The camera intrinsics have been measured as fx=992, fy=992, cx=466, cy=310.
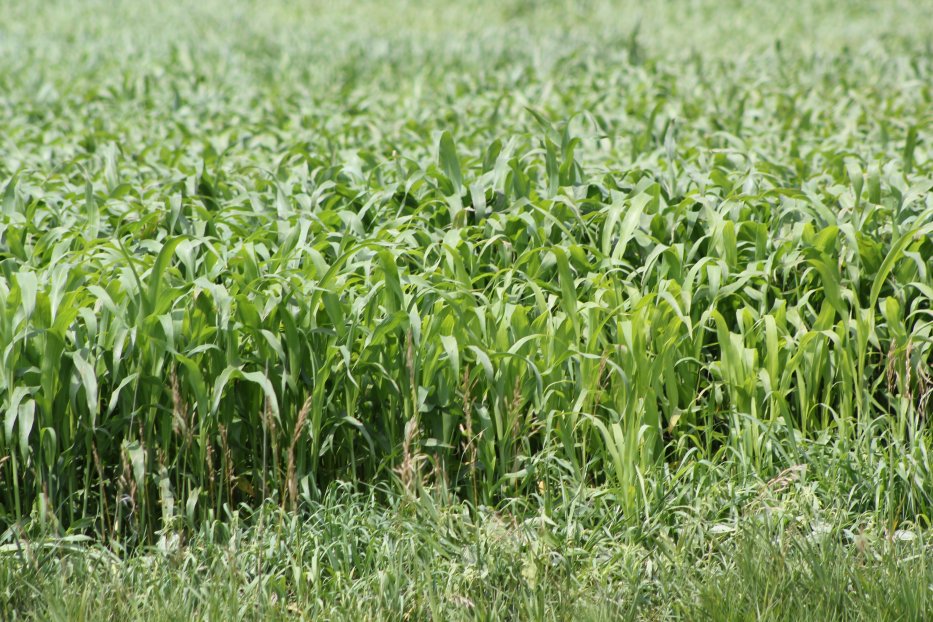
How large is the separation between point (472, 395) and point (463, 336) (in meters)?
0.19

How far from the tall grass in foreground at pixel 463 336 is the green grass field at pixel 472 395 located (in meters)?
0.01

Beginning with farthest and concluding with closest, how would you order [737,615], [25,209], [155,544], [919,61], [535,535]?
[919,61] → [25,209] → [155,544] → [535,535] → [737,615]

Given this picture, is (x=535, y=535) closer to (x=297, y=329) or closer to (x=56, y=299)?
(x=297, y=329)

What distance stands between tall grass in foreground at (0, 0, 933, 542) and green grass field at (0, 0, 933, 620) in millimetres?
14

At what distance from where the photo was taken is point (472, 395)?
2.95 metres

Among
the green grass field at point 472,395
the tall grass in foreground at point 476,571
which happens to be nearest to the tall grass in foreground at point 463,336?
the green grass field at point 472,395

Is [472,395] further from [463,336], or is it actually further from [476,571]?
[476,571]

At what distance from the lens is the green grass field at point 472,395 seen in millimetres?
2422

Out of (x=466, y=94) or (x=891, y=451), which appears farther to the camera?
(x=466, y=94)

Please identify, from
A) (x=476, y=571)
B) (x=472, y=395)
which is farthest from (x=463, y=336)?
(x=476, y=571)

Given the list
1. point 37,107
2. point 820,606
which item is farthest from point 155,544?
point 37,107

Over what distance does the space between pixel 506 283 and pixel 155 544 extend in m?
→ 1.31

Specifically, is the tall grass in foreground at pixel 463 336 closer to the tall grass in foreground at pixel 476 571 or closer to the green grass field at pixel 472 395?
the green grass field at pixel 472 395

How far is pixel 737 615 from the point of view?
2232 mm
